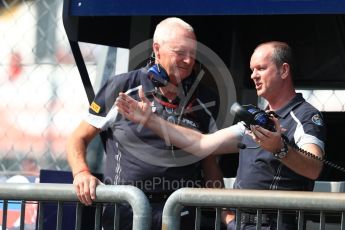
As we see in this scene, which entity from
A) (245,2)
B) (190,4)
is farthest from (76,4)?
(245,2)

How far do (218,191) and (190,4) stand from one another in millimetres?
1425

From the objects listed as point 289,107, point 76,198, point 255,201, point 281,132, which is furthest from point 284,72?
point 76,198

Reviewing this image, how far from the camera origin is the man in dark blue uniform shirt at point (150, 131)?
13.0 ft

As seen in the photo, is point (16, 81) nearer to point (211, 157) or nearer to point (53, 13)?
point (53, 13)

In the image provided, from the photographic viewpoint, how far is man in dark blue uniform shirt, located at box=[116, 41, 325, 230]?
3580mm

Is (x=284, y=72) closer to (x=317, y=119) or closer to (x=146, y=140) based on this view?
(x=317, y=119)

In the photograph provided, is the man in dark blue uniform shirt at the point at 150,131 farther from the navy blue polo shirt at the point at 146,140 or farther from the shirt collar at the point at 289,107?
the shirt collar at the point at 289,107

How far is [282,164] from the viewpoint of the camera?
369 centimetres

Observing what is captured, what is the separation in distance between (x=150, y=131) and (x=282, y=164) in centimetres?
66

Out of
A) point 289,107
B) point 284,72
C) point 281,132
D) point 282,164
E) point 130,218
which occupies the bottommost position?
point 130,218

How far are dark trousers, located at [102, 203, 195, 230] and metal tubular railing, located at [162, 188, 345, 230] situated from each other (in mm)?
497

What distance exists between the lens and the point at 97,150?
7.01 m

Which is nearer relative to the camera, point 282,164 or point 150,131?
point 282,164

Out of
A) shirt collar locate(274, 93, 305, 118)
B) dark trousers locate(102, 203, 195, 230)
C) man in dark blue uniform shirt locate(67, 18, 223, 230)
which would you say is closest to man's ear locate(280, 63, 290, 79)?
shirt collar locate(274, 93, 305, 118)
